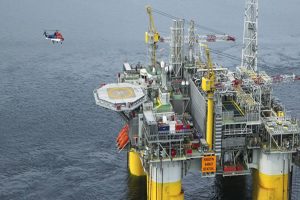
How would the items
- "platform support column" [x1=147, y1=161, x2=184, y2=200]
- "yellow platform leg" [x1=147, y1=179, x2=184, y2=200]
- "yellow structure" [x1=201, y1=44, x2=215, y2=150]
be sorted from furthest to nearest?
"yellow platform leg" [x1=147, y1=179, x2=184, y2=200] → "platform support column" [x1=147, y1=161, x2=184, y2=200] → "yellow structure" [x1=201, y1=44, x2=215, y2=150]

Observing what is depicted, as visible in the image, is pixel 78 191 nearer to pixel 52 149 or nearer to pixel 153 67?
pixel 52 149

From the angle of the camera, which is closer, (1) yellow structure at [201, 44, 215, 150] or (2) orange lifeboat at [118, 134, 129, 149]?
(1) yellow structure at [201, 44, 215, 150]

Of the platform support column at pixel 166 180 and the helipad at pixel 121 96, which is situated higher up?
the helipad at pixel 121 96

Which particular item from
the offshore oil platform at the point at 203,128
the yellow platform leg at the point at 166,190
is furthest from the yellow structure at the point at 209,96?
the yellow platform leg at the point at 166,190

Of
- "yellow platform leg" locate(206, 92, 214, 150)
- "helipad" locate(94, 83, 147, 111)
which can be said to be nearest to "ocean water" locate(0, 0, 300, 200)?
"yellow platform leg" locate(206, 92, 214, 150)

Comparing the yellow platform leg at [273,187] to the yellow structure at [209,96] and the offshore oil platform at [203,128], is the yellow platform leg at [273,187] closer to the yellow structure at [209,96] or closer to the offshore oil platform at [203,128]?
the offshore oil platform at [203,128]

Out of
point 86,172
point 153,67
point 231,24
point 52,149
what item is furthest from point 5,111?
point 231,24

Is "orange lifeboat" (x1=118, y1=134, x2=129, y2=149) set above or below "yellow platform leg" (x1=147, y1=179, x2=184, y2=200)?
above

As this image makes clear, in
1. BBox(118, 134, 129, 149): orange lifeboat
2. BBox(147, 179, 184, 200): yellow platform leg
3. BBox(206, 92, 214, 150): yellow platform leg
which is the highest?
BBox(206, 92, 214, 150): yellow platform leg

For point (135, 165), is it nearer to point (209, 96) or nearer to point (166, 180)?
point (166, 180)

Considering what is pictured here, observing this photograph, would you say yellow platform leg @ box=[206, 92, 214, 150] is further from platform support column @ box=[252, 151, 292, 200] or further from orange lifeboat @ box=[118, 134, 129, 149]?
orange lifeboat @ box=[118, 134, 129, 149]
